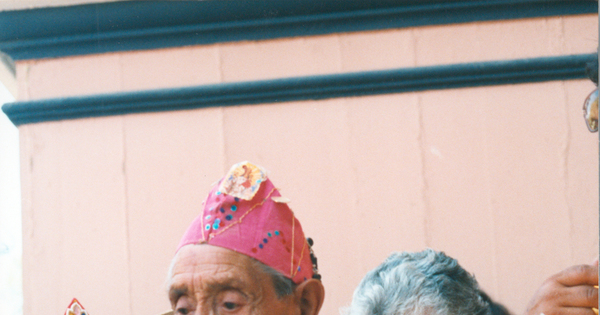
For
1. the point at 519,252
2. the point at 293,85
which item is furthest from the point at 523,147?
the point at 293,85

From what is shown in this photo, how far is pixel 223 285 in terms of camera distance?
1.43 metres

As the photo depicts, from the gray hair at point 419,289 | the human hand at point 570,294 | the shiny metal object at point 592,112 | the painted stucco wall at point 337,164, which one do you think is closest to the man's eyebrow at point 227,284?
the gray hair at point 419,289

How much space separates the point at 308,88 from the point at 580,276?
1.18 metres

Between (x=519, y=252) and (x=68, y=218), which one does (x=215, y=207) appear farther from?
(x=519, y=252)

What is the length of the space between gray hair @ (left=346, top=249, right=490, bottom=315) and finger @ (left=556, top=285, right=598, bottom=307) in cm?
27

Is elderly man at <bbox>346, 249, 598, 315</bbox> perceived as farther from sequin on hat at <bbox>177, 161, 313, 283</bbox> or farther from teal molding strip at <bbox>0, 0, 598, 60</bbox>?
teal molding strip at <bbox>0, 0, 598, 60</bbox>

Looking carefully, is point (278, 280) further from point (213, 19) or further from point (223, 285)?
point (213, 19)

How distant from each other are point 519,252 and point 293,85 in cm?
110

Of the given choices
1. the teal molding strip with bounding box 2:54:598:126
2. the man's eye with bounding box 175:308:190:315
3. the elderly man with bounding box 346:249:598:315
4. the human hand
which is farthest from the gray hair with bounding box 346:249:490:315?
the teal molding strip with bounding box 2:54:598:126

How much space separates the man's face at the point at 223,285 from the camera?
1427 millimetres

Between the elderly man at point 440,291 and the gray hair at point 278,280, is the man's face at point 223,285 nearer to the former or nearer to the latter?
the gray hair at point 278,280

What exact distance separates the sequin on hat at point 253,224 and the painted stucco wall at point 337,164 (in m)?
0.63

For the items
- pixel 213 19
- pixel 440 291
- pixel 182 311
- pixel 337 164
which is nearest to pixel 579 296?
pixel 440 291

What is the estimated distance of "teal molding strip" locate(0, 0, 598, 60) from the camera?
220 centimetres
